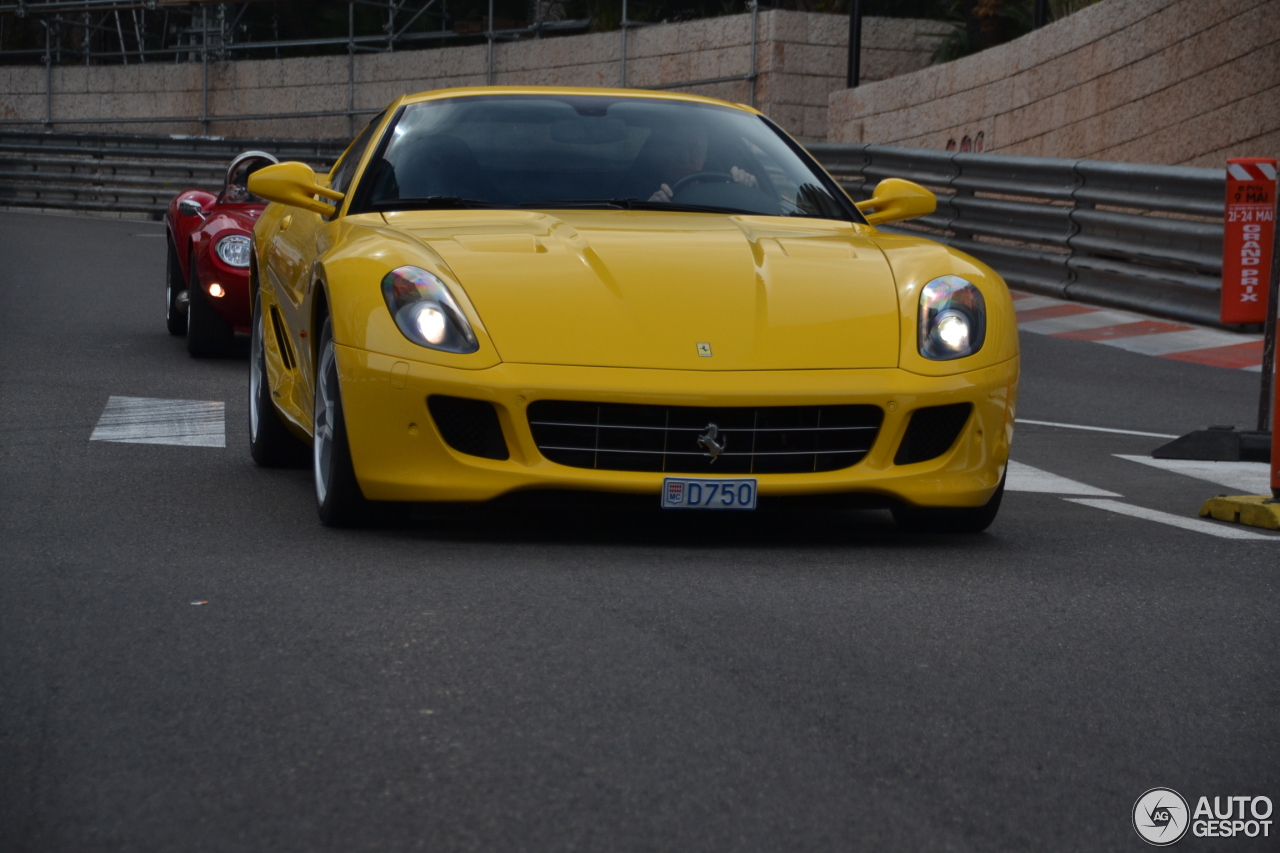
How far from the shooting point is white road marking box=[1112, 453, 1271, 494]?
7.05 m

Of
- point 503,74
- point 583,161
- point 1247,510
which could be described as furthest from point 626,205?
point 503,74

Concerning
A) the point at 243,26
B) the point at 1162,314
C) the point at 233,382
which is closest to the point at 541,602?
the point at 233,382

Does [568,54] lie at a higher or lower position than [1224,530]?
higher

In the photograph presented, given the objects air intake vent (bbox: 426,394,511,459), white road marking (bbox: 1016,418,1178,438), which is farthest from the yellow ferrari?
white road marking (bbox: 1016,418,1178,438)

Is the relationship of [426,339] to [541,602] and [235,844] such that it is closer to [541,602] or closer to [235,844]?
[541,602]

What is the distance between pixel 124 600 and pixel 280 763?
4.26ft

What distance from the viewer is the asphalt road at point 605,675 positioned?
2.75 metres

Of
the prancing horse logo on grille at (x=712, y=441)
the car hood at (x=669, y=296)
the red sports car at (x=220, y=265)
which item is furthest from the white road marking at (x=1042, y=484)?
the red sports car at (x=220, y=265)

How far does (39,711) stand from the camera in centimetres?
319

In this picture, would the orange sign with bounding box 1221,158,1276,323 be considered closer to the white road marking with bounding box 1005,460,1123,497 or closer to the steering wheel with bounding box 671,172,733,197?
the white road marking with bounding box 1005,460,1123,497

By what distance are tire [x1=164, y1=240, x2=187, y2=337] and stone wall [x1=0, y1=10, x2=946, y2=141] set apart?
14.2 metres

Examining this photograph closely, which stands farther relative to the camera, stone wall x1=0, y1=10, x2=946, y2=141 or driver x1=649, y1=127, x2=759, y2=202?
stone wall x1=0, y1=10, x2=946, y2=141

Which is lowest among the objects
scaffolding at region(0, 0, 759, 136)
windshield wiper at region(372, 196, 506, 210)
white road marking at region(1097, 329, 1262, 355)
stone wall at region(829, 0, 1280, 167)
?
white road marking at region(1097, 329, 1262, 355)

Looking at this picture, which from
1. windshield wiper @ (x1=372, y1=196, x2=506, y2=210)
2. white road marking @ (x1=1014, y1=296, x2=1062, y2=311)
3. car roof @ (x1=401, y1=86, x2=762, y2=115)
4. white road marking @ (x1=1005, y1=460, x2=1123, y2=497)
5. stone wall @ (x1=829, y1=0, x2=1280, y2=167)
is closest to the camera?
windshield wiper @ (x1=372, y1=196, x2=506, y2=210)
